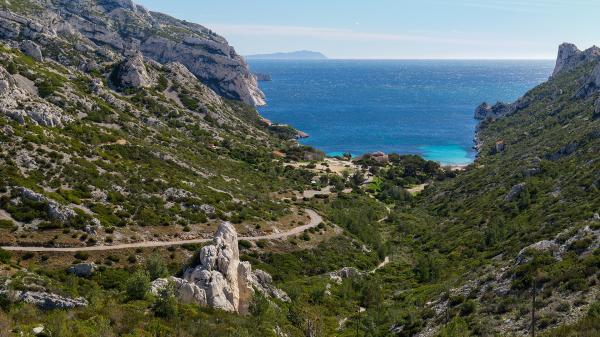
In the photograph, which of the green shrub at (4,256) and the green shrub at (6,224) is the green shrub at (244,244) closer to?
the green shrub at (6,224)

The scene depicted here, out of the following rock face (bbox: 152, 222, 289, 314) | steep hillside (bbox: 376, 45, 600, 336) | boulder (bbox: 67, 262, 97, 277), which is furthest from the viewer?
boulder (bbox: 67, 262, 97, 277)

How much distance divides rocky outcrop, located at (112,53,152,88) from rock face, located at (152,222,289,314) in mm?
113500

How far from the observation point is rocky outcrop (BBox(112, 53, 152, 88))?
148m

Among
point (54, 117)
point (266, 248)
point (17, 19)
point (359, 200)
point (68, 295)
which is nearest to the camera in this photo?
point (68, 295)

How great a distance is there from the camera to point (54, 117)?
78500 mm

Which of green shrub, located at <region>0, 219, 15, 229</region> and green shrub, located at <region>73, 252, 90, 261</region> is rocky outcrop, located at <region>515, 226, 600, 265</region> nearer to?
green shrub, located at <region>73, 252, 90, 261</region>

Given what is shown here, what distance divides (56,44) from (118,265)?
129248mm

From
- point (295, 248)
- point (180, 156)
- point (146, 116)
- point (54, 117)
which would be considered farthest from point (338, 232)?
point (146, 116)

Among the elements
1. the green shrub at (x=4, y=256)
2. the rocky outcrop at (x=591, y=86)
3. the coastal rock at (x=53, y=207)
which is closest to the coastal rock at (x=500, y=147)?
the rocky outcrop at (x=591, y=86)

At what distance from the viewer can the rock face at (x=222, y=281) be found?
3756cm

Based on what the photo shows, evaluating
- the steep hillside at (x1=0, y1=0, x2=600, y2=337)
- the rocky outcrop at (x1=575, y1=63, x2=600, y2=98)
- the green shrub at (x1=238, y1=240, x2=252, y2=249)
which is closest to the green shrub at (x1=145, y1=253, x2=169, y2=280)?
the steep hillside at (x1=0, y1=0, x2=600, y2=337)

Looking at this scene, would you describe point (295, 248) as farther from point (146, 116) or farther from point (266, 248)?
point (146, 116)

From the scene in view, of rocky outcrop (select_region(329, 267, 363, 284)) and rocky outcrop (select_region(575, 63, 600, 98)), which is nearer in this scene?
rocky outcrop (select_region(329, 267, 363, 284))

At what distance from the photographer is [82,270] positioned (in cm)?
4312
